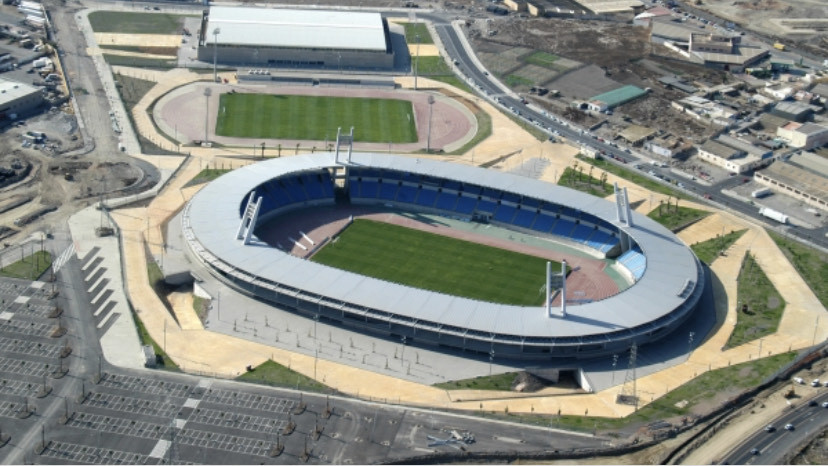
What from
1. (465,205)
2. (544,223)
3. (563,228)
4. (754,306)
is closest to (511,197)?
(544,223)

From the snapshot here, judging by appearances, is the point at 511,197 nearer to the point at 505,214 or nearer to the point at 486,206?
the point at 505,214

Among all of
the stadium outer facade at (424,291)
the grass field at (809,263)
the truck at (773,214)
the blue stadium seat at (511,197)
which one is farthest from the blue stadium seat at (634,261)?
the truck at (773,214)

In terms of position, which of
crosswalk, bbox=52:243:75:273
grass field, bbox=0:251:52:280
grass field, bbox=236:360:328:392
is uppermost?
grass field, bbox=0:251:52:280

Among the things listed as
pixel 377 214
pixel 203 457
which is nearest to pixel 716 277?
pixel 377 214

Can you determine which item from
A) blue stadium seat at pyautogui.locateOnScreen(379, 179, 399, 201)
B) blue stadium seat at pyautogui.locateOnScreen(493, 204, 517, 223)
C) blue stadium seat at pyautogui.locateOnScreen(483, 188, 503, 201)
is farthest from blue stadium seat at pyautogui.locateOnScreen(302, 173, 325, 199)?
blue stadium seat at pyautogui.locateOnScreen(493, 204, 517, 223)

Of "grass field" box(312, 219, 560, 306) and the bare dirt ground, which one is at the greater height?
the bare dirt ground

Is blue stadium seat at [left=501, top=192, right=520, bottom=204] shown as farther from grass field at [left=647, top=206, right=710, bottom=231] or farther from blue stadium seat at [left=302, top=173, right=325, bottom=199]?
blue stadium seat at [left=302, top=173, right=325, bottom=199]
